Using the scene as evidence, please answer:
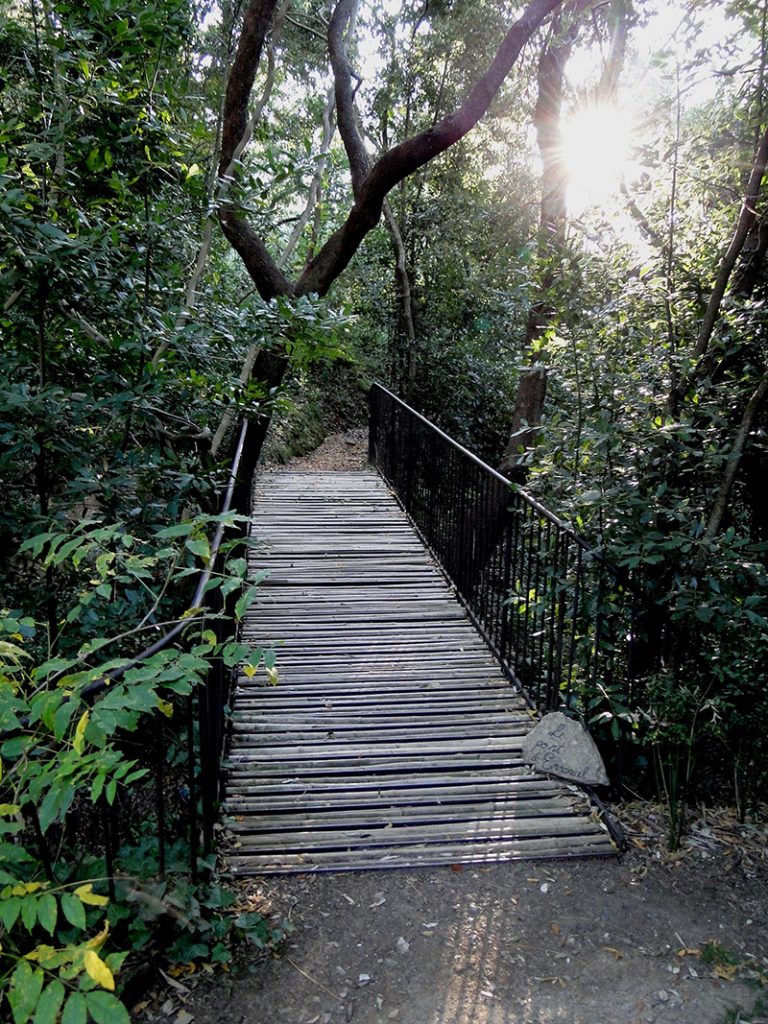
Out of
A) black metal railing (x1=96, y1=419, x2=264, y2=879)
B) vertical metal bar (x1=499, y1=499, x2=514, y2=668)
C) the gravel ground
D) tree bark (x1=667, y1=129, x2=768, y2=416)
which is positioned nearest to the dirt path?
black metal railing (x1=96, y1=419, x2=264, y2=879)

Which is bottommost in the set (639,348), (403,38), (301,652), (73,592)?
(301,652)

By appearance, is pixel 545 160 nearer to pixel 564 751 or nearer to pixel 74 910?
pixel 564 751

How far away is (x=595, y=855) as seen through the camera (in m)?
2.96

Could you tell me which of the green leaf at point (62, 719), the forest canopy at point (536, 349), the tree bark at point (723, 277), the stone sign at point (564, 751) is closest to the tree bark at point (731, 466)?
the forest canopy at point (536, 349)

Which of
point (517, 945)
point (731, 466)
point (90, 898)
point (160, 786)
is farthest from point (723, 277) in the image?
point (90, 898)

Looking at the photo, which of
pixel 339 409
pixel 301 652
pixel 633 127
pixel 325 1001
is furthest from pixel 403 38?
pixel 325 1001

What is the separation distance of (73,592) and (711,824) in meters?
3.04

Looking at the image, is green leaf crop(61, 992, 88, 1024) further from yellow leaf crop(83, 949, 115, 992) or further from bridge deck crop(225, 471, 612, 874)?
bridge deck crop(225, 471, 612, 874)

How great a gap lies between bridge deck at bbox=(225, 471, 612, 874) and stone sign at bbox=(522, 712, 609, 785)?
74 mm

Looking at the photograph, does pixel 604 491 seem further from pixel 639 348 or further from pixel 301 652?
pixel 301 652

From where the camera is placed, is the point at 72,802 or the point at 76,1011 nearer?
the point at 76,1011

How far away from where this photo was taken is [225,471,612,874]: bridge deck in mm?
3041

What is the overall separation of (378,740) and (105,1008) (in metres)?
2.68

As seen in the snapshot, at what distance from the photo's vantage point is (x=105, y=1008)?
4.01 feet
